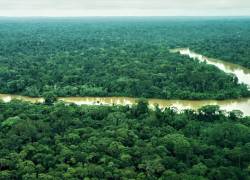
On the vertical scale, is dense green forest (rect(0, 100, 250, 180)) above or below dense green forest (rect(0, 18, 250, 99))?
below

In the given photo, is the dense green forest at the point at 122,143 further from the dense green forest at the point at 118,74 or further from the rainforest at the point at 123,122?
the dense green forest at the point at 118,74

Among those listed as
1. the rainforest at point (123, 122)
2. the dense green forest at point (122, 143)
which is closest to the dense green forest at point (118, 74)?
the rainforest at point (123, 122)

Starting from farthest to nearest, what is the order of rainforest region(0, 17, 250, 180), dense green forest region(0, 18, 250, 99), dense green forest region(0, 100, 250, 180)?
dense green forest region(0, 18, 250, 99) → rainforest region(0, 17, 250, 180) → dense green forest region(0, 100, 250, 180)

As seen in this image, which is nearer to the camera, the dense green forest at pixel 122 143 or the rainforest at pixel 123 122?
the dense green forest at pixel 122 143

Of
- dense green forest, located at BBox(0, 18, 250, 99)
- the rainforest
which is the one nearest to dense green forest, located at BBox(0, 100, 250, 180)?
the rainforest

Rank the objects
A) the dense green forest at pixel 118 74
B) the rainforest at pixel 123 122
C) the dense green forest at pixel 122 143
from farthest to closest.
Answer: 1. the dense green forest at pixel 118 74
2. the rainforest at pixel 123 122
3. the dense green forest at pixel 122 143

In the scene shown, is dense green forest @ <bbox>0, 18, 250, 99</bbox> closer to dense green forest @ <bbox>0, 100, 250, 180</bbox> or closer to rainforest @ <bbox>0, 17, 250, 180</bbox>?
rainforest @ <bbox>0, 17, 250, 180</bbox>

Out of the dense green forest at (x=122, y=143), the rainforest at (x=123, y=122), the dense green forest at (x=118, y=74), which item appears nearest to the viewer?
the dense green forest at (x=122, y=143)

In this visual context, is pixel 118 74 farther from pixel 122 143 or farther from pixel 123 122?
pixel 122 143

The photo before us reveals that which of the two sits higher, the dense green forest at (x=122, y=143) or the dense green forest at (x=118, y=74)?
the dense green forest at (x=118, y=74)
